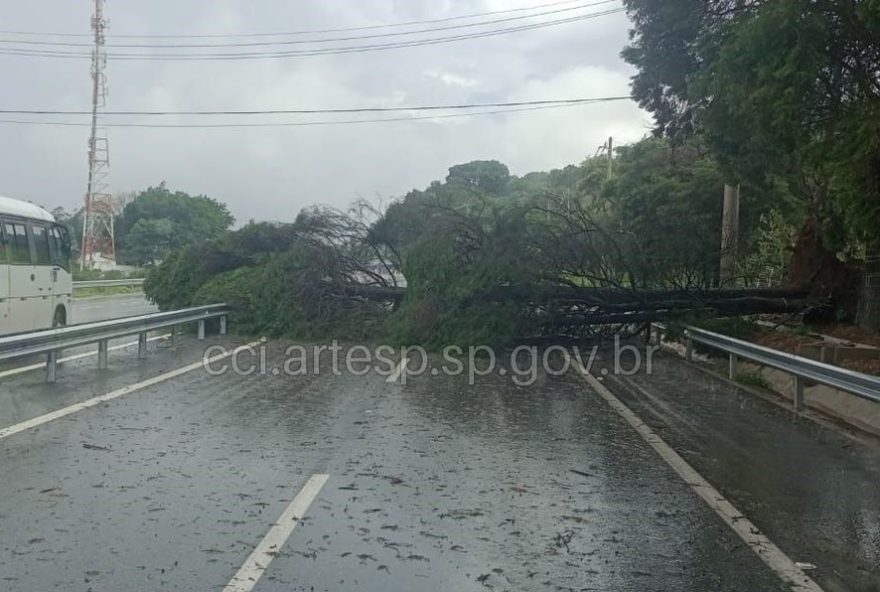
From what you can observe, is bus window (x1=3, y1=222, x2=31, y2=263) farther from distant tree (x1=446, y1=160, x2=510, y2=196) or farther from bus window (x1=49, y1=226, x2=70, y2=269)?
distant tree (x1=446, y1=160, x2=510, y2=196)

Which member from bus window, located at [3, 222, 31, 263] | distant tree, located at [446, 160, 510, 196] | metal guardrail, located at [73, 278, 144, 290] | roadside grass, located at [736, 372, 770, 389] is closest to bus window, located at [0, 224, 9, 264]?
bus window, located at [3, 222, 31, 263]

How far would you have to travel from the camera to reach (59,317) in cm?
1944

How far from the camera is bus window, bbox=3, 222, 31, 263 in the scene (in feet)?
55.9

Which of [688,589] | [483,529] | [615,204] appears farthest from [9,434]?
[615,204]

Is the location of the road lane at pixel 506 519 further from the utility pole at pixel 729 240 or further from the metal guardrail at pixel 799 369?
the utility pole at pixel 729 240

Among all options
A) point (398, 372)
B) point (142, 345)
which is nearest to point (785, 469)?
point (398, 372)

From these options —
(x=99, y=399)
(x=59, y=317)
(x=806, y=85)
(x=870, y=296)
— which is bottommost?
(x=99, y=399)

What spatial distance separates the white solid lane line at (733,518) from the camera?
5.66 m

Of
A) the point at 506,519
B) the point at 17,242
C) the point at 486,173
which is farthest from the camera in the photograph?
the point at 486,173

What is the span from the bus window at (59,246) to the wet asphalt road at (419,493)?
6.97 metres

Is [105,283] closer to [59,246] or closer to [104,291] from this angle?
[104,291]

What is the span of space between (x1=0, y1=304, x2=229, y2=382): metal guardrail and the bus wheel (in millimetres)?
2374

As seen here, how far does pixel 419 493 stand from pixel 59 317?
14.4 metres

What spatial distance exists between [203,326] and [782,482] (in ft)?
50.7
